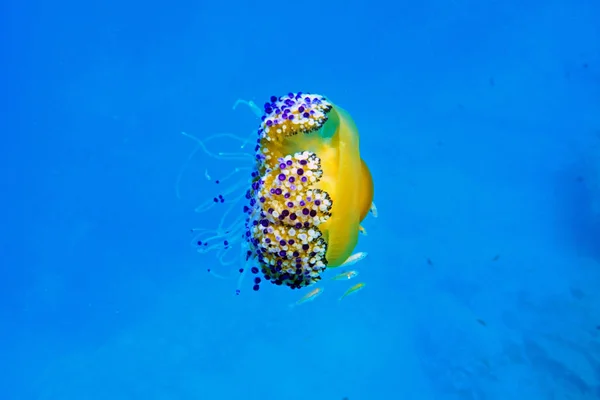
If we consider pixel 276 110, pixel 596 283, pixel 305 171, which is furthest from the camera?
pixel 596 283

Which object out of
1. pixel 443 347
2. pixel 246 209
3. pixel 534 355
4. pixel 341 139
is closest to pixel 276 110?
pixel 341 139

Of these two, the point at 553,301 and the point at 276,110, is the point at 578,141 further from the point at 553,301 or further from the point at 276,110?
the point at 276,110

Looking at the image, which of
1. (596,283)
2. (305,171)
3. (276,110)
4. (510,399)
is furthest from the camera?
(596,283)

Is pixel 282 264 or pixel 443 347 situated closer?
pixel 282 264

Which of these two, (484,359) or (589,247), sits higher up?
(589,247)

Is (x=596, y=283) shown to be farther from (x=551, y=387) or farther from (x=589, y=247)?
(x=551, y=387)

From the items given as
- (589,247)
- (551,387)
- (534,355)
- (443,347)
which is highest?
(589,247)

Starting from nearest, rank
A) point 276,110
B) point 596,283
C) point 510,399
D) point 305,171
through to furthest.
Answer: point 305,171, point 276,110, point 510,399, point 596,283

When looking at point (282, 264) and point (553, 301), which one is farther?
point (553, 301)

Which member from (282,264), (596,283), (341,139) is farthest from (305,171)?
(596,283)
